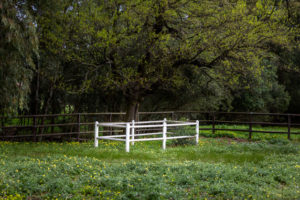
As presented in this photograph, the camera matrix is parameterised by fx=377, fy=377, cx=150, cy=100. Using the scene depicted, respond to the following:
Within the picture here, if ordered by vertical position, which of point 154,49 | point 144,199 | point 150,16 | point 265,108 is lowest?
point 144,199

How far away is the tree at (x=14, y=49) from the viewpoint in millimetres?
9586

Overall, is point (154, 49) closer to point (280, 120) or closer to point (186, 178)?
point (186, 178)

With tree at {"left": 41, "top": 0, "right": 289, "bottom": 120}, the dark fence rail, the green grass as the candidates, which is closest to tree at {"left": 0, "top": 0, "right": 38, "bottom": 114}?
the green grass

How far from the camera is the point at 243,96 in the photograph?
95.2ft

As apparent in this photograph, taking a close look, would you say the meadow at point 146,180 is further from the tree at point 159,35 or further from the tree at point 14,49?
the tree at point 159,35

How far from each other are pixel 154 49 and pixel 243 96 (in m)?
13.9

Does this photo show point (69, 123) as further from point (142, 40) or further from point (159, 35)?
point (159, 35)

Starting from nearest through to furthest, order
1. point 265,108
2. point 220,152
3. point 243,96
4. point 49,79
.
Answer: point 220,152, point 49,79, point 243,96, point 265,108

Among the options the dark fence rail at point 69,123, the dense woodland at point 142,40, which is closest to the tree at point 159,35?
the dense woodland at point 142,40

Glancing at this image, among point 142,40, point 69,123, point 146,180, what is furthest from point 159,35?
point 146,180

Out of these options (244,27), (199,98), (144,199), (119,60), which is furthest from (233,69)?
(144,199)

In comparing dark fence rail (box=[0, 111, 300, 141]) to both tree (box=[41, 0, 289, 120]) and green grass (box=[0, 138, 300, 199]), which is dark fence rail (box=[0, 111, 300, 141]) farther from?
green grass (box=[0, 138, 300, 199])

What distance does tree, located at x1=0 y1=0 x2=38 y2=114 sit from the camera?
9586 mm

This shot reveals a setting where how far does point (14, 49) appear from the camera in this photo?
32.2ft
